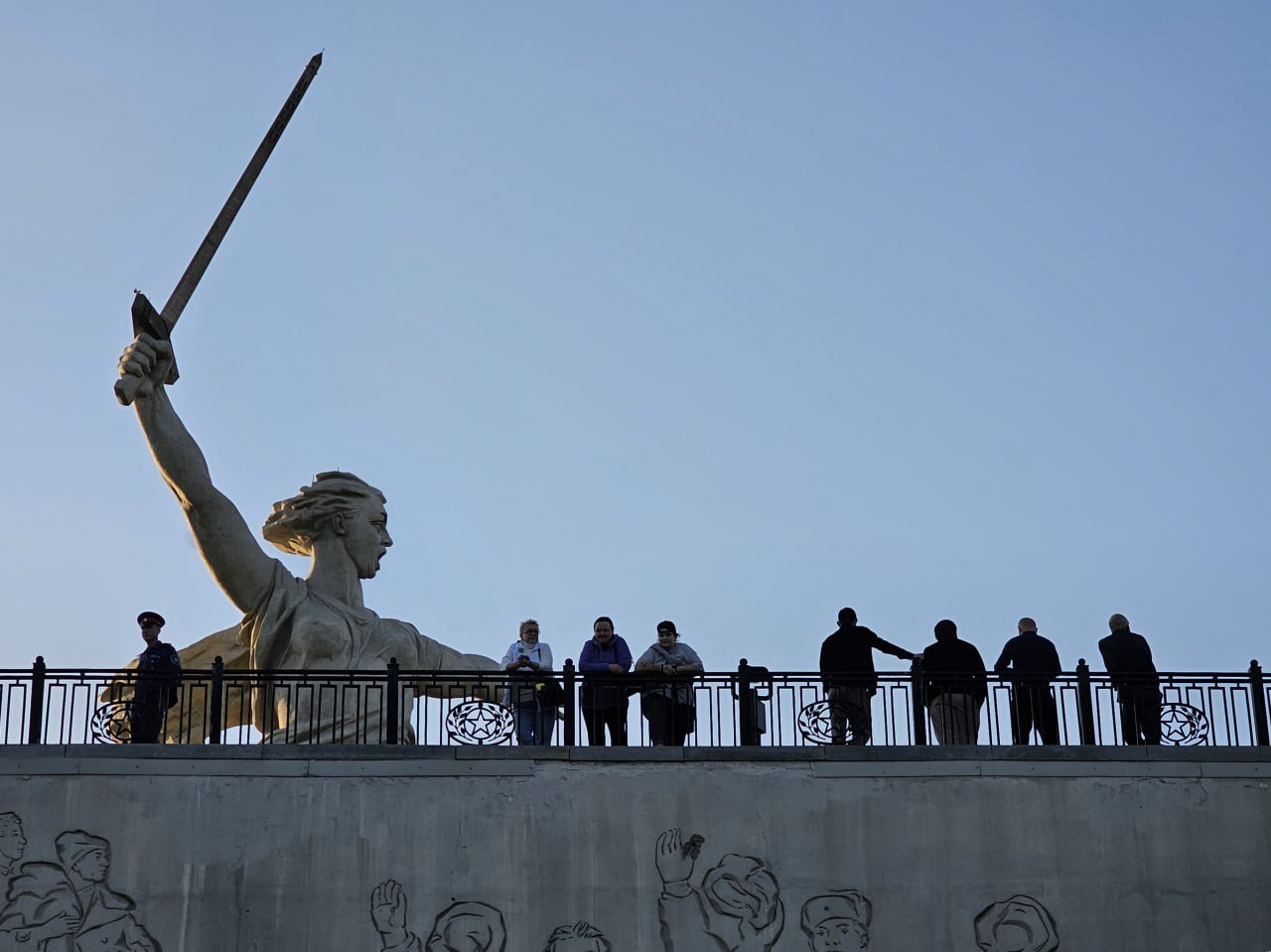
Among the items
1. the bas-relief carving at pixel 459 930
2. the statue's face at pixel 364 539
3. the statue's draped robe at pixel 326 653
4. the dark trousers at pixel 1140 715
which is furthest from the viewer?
the statue's face at pixel 364 539

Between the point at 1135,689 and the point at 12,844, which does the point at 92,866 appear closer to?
the point at 12,844

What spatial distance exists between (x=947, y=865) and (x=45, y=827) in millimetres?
6846

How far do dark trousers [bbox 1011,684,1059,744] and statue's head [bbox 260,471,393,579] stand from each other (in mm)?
6250

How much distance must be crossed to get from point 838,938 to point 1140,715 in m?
3.16

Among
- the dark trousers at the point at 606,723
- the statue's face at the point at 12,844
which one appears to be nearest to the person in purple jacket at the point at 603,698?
the dark trousers at the point at 606,723

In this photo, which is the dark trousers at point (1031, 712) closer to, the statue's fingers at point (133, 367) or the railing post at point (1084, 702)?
the railing post at point (1084, 702)

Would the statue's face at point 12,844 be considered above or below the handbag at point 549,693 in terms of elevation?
below

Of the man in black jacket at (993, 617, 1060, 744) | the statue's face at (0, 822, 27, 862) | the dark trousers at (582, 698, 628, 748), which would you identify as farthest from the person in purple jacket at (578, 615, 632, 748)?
the statue's face at (0, 822, 27, 862)

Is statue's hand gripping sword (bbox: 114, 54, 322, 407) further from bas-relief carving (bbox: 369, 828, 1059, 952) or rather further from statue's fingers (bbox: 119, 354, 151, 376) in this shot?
bas-relief carving (bbox: 369, 828, 1059, 952)

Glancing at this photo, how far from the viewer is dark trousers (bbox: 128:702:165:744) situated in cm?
2322

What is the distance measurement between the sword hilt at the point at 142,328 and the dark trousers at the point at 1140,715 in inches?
329

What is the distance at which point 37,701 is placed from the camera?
906 inches

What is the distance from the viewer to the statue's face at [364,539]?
26.6m

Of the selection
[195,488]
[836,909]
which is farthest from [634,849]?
[195,488]
